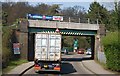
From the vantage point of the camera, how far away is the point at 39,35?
30.6 m

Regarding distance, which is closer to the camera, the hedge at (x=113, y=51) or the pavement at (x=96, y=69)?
the hedge at (x=113, y=51)

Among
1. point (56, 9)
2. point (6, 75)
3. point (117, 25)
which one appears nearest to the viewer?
point (6, 75)

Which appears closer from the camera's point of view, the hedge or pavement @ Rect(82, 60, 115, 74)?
the hedge

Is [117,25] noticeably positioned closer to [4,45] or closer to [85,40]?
[4,45]

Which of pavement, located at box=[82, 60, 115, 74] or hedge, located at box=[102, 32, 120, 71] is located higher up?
hedge, located at box=[102, 32, 120, 71]

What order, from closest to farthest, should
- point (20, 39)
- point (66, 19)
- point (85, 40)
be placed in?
point (20, 39), point (66, 19), point (85, 40)

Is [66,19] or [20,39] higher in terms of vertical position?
[66,19]

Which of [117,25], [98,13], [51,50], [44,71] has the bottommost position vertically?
[44,71]

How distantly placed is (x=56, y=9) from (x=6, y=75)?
100m

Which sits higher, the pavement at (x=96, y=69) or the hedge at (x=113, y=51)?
the hedge at (x=113, y=51)

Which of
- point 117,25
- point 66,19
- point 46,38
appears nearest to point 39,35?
point 46,38

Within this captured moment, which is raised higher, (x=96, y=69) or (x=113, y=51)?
(x=113, y=51)

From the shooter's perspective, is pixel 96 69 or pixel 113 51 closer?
pixel 113 51

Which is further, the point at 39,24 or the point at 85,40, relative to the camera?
the point at 85,40
